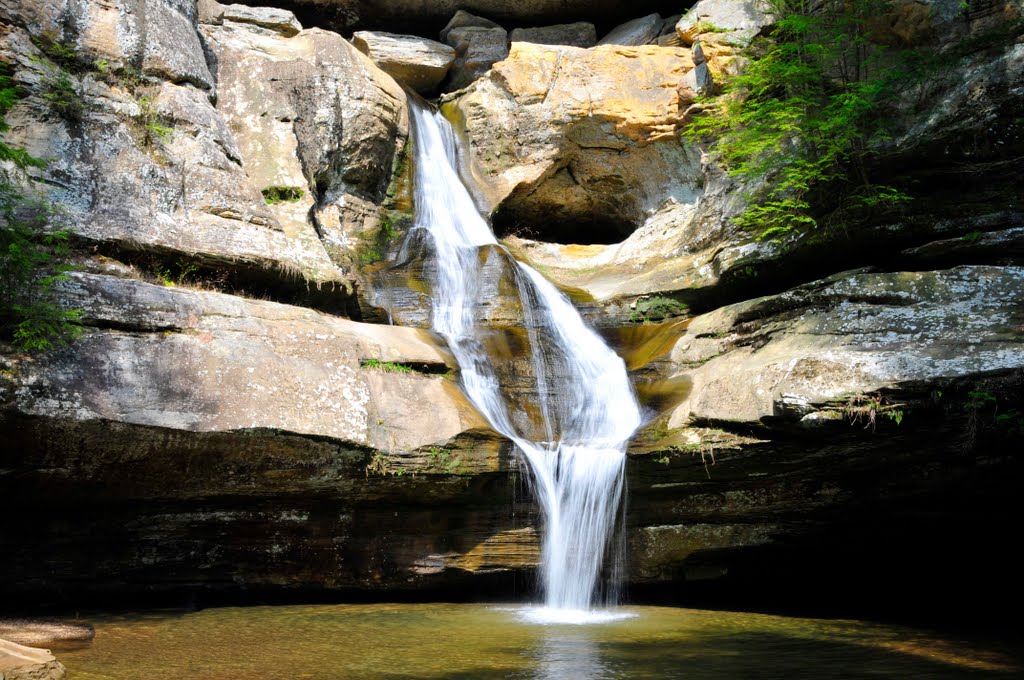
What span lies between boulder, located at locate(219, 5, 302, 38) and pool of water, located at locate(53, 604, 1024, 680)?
36.1 feet

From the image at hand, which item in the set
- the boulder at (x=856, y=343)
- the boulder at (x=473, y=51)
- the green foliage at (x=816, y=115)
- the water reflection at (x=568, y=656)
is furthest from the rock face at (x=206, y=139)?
the green foliage at (x=816, y=115)

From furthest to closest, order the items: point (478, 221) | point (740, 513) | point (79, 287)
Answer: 1. point (478, 221)
2. point (740, 513)
3. point (79, 287)

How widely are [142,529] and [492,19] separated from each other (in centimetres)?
1586

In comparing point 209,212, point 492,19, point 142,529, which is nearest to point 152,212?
point 209,212

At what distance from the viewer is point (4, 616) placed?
6.89 meters

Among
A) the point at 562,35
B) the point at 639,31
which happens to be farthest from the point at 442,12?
the point at 639,31

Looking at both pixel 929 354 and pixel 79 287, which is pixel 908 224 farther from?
pixel 79 287

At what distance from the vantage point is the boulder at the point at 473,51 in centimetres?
1820

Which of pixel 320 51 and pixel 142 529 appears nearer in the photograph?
pixel 142 529

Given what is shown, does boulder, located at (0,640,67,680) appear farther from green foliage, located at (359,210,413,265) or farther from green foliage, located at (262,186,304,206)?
green foliage, located at (359,210,413,265)

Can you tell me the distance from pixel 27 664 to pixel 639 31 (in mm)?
17538

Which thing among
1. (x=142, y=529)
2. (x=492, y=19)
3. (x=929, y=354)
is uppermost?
(x=492, y=19)

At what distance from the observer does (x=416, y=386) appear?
8.59m

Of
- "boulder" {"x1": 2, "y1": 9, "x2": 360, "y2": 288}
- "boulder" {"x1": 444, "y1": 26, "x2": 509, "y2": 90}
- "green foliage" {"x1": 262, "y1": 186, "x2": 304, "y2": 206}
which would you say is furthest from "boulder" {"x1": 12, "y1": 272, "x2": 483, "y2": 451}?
"boulder" {"x1": 444, "y1": 26, "x2": 509, "y2": 90}
